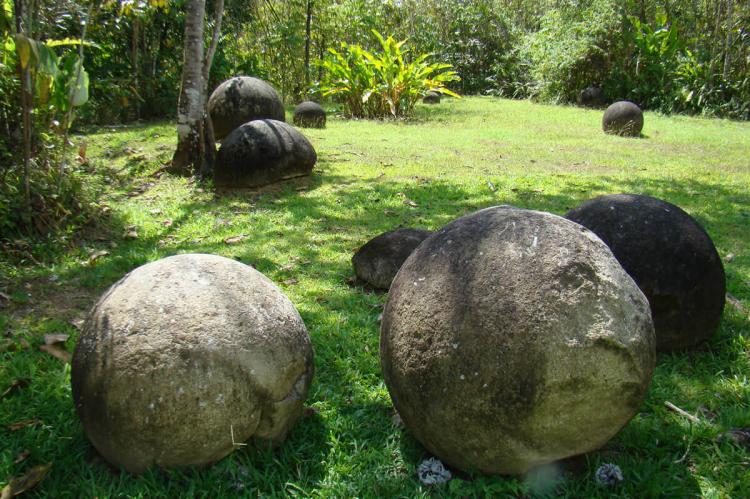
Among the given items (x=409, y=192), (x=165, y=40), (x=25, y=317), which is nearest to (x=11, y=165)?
(x=25, y=317)

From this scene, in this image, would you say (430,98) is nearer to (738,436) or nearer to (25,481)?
(738,436)

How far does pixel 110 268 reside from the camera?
534 centimetres

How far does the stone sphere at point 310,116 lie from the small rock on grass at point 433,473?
11.8 m

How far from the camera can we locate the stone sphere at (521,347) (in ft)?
8.11

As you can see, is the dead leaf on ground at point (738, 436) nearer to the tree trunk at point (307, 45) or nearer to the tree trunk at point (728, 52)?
the tree trunk at point (307, 45)

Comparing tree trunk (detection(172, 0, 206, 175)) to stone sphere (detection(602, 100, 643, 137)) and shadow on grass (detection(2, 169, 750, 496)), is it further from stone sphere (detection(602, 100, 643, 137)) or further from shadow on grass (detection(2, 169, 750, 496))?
stone sphere (detection(602, 100, 643, 137))

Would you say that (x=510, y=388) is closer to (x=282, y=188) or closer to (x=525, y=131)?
(x=282, y=188)

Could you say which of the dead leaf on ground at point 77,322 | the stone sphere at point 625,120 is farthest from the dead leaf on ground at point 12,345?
the stone sphere at point 625,120

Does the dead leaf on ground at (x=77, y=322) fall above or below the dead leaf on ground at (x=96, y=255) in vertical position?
→ below

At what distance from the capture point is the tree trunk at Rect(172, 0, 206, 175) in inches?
313

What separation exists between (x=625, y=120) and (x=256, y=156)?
9.02 meters

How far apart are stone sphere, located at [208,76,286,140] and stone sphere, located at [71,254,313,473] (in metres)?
9.09

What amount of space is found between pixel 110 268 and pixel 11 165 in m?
1.68

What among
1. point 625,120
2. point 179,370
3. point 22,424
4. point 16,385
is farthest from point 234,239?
Answer: point 625,120
